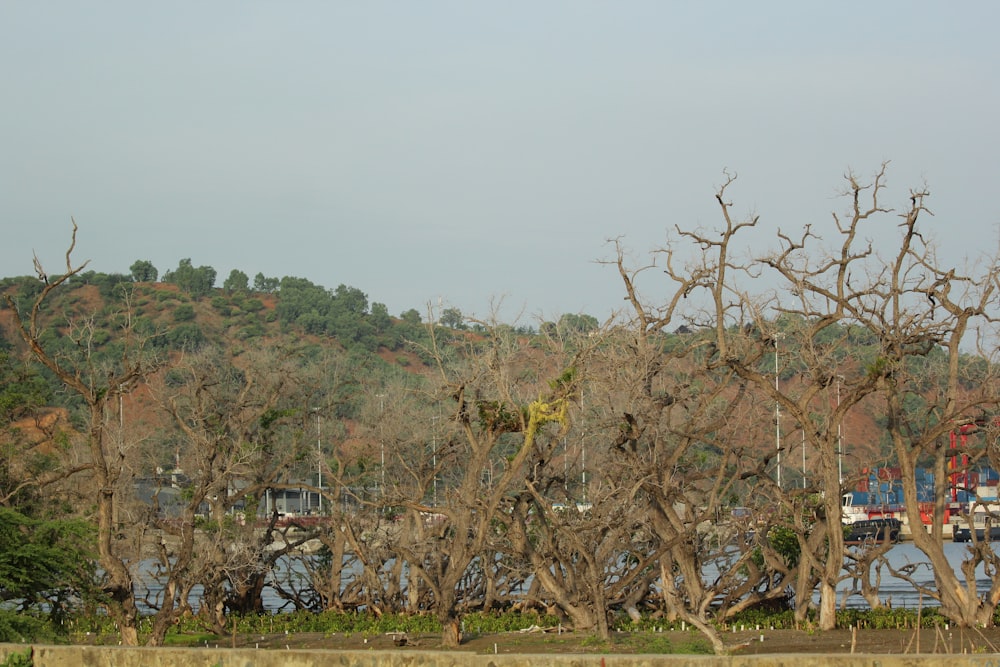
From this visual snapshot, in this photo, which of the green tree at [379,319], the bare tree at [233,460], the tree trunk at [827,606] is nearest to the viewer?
the tree trunk at [827,606]

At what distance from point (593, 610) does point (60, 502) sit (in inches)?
596

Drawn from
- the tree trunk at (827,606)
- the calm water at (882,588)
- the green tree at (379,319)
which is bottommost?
the calm water at (882,588)

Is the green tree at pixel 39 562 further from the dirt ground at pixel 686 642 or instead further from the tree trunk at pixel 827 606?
the tree trunk at pixel 827 606

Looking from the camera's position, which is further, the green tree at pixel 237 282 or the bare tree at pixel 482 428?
the green tree at pixel 237 282

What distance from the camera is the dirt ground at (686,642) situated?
23625 mm

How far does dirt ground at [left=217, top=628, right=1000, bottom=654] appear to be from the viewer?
77.5ft

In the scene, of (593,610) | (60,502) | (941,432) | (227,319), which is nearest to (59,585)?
(593,610)

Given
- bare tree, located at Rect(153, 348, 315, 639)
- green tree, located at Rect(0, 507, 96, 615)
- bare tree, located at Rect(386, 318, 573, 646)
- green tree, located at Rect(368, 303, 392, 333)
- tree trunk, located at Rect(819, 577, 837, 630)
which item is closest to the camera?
green tree, located at Rect(0, 507, 96, 615)

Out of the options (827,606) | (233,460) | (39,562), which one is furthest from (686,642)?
(39,562)

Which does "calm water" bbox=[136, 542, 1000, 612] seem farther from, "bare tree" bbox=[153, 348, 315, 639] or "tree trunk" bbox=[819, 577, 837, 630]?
"tree trunk" bbox=[819, 577, 837, 630]

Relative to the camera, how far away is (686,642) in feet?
78.9

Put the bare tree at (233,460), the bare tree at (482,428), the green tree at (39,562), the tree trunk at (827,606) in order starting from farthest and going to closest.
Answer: the bare tree at (233,460), the tree trunk at (827,606), the bare tree at (482,428), the green tree at (39,562)

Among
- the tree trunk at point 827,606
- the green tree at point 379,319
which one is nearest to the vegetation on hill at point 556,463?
the tree trunk at point 827,606

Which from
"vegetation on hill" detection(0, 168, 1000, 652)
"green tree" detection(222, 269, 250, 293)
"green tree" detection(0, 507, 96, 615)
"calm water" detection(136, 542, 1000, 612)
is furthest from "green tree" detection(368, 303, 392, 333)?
"green tree" detection(0, 507, 96, 615)
